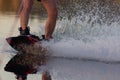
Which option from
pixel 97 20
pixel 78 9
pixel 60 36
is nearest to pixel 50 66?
pixel 60 36

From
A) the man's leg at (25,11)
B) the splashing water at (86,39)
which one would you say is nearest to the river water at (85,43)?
the splashing water at (86,39)

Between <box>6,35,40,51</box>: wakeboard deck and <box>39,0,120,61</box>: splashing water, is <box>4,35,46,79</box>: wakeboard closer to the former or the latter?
<box>6,35,40,51</box>: wakeboard deck

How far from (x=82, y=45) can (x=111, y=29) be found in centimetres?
129

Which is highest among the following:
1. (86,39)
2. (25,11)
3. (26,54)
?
(25,11)

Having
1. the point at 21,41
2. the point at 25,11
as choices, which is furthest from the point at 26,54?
the point at 25,11

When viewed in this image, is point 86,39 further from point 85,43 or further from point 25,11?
point 25,11

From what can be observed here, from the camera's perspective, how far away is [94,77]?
5555mm

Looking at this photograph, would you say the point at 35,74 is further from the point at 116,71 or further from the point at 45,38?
the point at 45,38

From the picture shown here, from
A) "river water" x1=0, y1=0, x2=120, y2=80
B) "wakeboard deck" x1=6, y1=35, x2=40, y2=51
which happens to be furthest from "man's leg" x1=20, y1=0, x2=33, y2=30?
"river water" x1=0, y1=0, x2=120, y2=80

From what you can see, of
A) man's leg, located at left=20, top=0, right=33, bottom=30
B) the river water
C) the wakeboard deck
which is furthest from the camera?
man's leg, located at left=20, top=0, right=33, bottom=30

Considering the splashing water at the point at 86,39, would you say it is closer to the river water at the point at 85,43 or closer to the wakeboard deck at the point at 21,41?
the river water at the point at 85,43

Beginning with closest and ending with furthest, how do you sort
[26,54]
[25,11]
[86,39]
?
[26,54], [25,11], [86,39]

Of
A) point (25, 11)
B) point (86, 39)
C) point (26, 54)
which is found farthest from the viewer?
point (86, 39)

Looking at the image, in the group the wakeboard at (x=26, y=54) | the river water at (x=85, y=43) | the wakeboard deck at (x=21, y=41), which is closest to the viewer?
the river water at (x=85, y=43)
